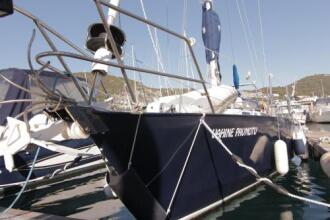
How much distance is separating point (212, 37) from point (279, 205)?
13.1ft

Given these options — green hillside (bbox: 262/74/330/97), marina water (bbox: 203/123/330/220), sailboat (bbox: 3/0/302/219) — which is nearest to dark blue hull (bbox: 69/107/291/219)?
sailboat (bbox: 3/0/302/219)

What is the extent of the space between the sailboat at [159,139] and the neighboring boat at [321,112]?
42124mm

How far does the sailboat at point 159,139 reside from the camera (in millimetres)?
4566

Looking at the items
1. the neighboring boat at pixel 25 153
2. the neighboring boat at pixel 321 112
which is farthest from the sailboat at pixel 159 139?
the neighboring boat at pixel 321 112

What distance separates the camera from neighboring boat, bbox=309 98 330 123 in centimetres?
4550

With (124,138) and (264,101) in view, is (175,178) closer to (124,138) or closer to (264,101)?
(124,138)

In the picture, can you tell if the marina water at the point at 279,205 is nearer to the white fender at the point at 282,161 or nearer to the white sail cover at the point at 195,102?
the white fender at the point at 282,161

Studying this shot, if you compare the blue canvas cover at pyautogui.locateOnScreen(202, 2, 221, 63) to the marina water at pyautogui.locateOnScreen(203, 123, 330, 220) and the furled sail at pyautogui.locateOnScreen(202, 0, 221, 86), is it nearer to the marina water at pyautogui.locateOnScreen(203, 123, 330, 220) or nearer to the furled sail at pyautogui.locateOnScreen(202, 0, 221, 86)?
the furled sail at pyautogui.locateOnScreen(202, 0, 221, 86)

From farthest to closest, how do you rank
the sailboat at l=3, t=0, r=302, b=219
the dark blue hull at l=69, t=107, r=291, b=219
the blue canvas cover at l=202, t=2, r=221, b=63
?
the blue canvas cover at l=202, t=2, r=221, b=63
the dark blue hull at l=69, t=107, r=291, b=219
the sailboat at l=3, t=0, r=302, b=219

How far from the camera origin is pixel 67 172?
10.3 meters

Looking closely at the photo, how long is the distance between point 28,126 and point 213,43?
525 centimetres

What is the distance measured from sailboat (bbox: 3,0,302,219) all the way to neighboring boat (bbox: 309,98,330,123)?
4212 cm

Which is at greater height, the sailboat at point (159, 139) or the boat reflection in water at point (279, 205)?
the sailboat at point (159, 139)

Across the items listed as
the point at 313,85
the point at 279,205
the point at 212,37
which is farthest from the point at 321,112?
the point at 313,85
